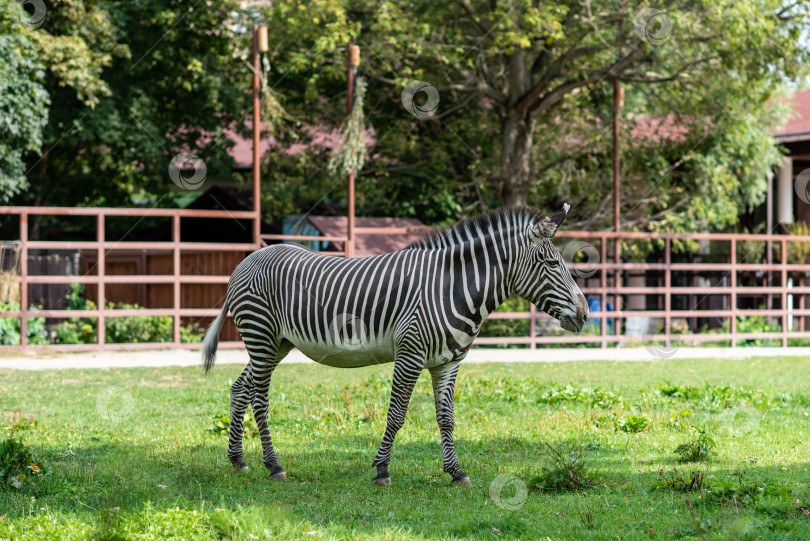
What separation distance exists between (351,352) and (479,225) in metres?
1.45

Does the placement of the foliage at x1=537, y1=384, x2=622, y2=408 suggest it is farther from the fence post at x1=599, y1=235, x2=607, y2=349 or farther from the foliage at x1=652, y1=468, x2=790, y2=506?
the fence post at x1=599, y1=235, x2=607, y2=349

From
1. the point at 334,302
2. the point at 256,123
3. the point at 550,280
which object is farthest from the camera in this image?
the point at 256,123

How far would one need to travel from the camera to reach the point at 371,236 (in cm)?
1977

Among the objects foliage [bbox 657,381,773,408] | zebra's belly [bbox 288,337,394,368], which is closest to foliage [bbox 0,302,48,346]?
zebra's belly [bbox 288,337,394,368]

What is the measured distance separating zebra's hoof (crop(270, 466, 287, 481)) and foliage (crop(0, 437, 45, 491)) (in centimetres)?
168

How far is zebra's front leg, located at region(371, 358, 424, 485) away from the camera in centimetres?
636

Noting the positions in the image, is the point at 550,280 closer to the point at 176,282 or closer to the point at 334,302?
the point at 334,302

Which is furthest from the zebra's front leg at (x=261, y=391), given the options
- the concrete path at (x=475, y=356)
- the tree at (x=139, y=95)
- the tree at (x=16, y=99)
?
the tree at (x=139, y=95)

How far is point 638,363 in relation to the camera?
15.8 m

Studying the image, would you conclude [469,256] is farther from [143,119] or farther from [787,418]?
[143,119]

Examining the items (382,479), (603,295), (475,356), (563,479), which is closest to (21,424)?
(382,479)

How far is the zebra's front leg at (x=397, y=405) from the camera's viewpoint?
636 centimetres

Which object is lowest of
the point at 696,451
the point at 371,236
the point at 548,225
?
the point at 696,451

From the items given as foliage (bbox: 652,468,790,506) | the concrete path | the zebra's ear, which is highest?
the zebra's ear
